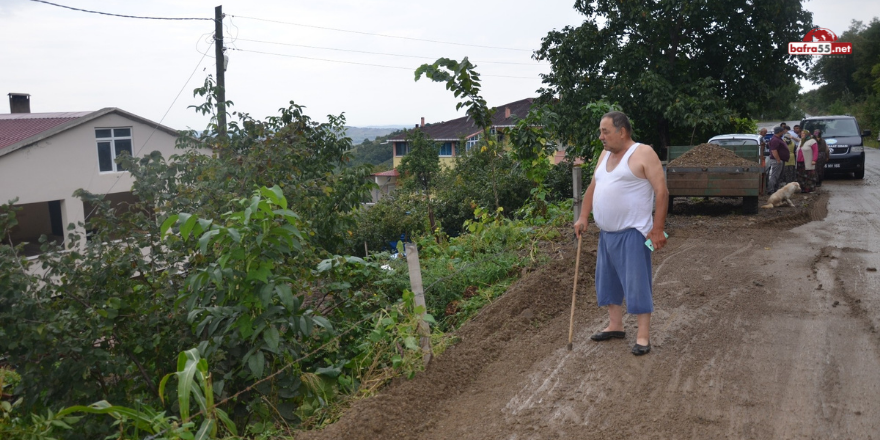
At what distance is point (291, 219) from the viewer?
4.29 m

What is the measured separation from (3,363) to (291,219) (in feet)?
8.58

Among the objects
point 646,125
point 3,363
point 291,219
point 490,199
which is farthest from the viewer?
point 490,199

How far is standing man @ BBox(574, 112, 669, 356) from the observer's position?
4734 mm

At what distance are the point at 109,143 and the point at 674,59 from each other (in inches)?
748

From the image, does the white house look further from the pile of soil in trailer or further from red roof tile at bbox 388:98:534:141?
red roof tile at bbox 388:98:534:141

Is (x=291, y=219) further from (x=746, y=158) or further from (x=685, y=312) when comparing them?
(x=746, y=158)

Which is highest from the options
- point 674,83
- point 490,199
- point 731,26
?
point 731,26

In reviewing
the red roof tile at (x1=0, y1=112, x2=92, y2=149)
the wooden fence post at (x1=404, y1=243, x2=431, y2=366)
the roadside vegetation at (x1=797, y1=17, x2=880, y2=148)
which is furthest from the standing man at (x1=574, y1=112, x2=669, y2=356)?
the roadside vegetation at (x1=797, y1=17, x2=880, y2=148)

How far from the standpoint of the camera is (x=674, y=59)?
64.8 ft

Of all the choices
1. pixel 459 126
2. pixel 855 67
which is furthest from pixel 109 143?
pixel 855 67

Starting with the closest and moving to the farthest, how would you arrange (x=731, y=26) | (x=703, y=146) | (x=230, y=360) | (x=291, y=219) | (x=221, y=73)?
(x=291, y=219)
(x=230, y=360)
(x=703, y=146)
(x=221, y=73)
(x=731, y=26)

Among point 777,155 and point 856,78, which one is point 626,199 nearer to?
point 777,155

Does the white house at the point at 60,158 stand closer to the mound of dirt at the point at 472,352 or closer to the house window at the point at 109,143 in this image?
the house window at the point at 109,143

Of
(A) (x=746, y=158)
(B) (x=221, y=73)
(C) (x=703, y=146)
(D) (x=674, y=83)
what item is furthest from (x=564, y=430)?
(D) (x=674, y=83)
